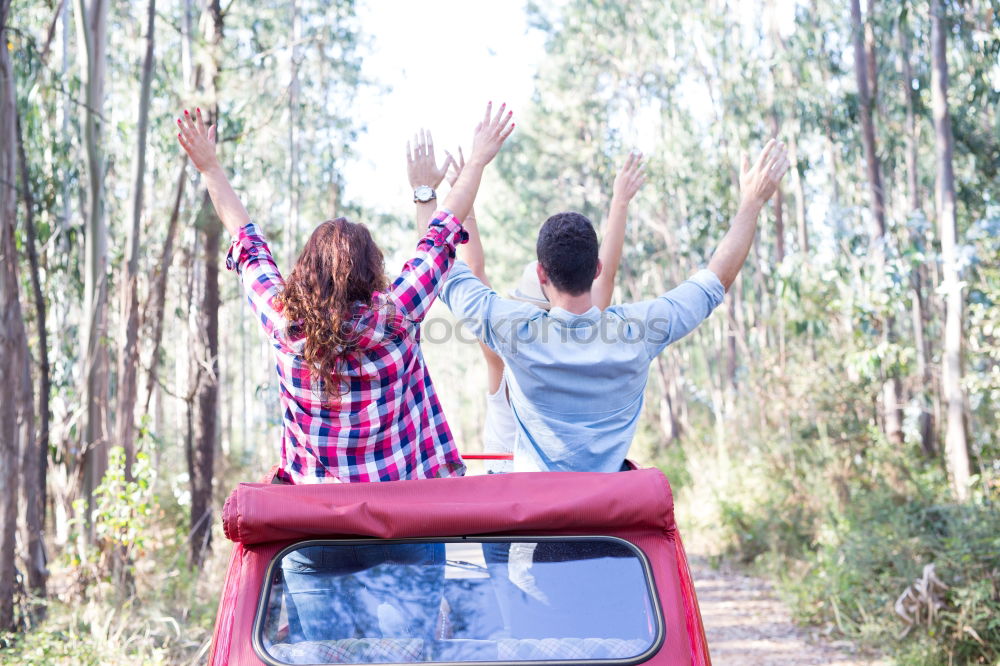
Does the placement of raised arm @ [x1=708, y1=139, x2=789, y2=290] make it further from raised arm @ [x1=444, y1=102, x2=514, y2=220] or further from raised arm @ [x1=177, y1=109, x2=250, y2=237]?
raised arm @ [x1=177, y1=109, x2=250, y2=237]

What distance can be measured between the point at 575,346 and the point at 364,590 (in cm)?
109

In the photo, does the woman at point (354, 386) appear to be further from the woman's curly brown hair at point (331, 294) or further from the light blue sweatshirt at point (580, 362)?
the light blue sweatshirt at point (580, 362)

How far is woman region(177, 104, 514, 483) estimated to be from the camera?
2.70 metres

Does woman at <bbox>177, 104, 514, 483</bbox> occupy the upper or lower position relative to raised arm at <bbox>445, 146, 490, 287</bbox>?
lower

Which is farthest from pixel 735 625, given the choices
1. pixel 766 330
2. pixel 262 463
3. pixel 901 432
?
pixel 262 463

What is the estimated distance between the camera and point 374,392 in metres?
2.78

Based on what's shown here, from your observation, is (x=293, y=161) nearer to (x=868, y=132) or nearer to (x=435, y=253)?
(x=868, y=132)

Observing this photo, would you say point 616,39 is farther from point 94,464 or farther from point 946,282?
point 94,464

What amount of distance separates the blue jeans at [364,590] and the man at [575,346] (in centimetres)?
83

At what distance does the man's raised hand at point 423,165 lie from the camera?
365cm

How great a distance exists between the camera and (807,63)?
18.2 metres

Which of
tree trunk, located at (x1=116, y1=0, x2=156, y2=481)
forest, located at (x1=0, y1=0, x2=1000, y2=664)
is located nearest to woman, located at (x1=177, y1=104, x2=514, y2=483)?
forest, located at (x1=0, y1=0, x2=1000, y2=664)

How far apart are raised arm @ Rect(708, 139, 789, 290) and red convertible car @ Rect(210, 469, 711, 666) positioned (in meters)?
1.14

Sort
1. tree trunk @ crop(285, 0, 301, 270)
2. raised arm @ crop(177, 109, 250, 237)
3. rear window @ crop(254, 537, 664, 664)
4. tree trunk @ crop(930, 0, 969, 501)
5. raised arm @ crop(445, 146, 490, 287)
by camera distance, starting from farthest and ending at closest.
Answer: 1. tree trunk @ crop(285, 0, 301, 270)
2. tree trunk @ crop(930, 0, 969, 501)
3. raised arm @ crop(445, 146, 490, 287)
4. raised arm @ crop(177, 109, 250, 237)
5. rear window @ crop(254, 537, 664, 664)
